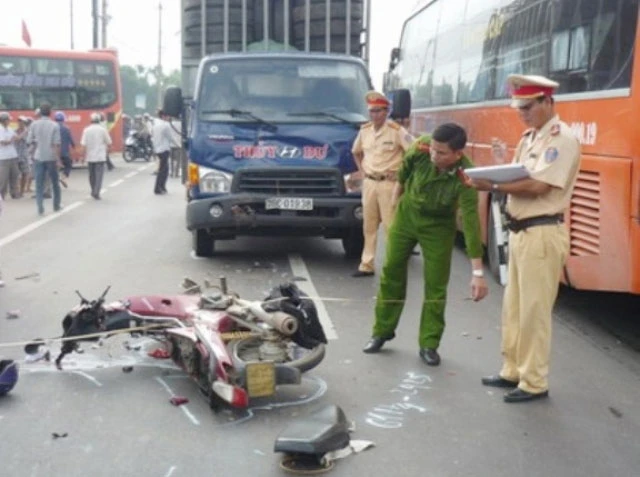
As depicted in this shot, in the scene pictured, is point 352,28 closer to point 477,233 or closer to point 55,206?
point 55,206

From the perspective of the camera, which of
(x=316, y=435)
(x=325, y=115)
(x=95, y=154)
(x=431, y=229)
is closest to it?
(x=316, y=435)

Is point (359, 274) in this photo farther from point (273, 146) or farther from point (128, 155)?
point (128, 155)

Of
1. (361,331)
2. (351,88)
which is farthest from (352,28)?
(361,331)

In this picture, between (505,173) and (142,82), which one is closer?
(505,173)

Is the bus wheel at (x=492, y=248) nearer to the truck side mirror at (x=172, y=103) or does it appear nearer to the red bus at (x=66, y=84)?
the truck side mirror at (x=172, y=103)

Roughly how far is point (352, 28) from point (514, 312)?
972cm

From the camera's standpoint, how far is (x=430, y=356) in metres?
6.79

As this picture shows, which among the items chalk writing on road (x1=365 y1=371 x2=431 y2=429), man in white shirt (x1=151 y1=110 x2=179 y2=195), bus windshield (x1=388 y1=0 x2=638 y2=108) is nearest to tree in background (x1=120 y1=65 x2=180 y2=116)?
man in white shirt (x1=151 y1=110 x2=179 y2=195)

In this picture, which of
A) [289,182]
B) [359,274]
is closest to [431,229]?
[359,274]

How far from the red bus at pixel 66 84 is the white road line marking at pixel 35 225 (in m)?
Result: 11.6

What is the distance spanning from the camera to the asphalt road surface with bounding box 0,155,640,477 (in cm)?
486

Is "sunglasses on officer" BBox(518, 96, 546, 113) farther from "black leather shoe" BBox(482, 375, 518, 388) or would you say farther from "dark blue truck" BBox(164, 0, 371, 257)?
"dark blue truck" BBox(164, 0, 371, 257)

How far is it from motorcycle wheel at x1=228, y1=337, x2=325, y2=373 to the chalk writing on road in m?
0.47

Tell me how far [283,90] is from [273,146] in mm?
882
